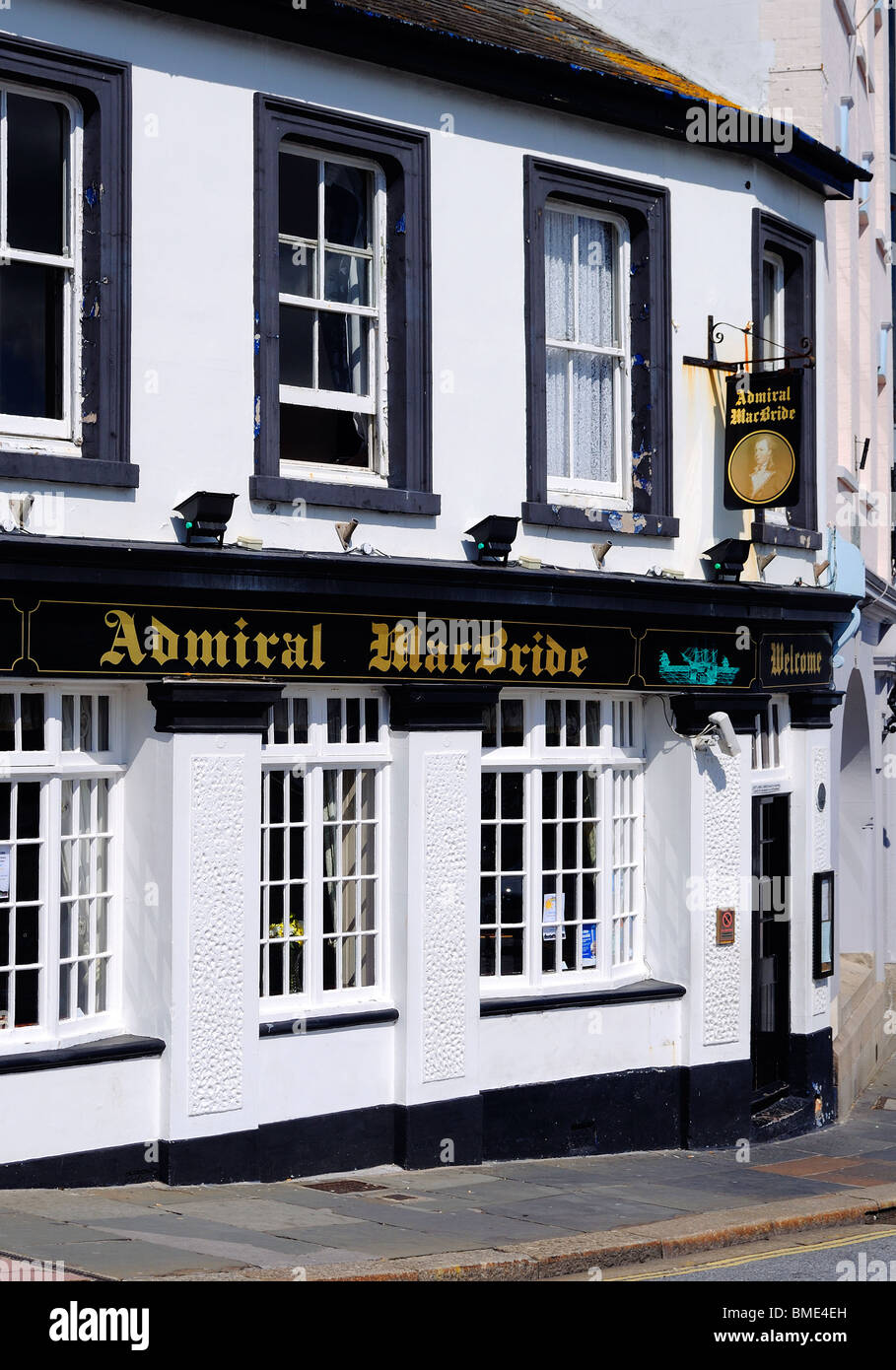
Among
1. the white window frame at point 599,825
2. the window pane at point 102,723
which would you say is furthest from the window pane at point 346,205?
the window pane at point 102,723

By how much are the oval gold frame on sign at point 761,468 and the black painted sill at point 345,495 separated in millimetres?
3048

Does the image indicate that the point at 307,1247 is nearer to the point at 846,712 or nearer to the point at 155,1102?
the point at 155,1102

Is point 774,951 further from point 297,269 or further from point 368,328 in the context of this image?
point 297,269

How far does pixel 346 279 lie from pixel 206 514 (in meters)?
2.32

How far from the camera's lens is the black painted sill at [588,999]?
13.3 meters

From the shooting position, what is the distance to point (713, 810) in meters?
14.7

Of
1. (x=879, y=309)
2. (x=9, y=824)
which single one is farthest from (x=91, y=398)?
(x=879, y=309)

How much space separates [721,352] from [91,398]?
5.83 m

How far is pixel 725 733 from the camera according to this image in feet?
47.4

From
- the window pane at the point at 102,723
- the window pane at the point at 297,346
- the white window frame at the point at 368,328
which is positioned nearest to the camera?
the window pane at the point at 102,723

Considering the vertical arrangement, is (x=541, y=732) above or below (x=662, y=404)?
below

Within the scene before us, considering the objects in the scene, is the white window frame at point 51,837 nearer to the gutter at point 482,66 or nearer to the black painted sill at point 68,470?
the black painted sill at point 68,470
